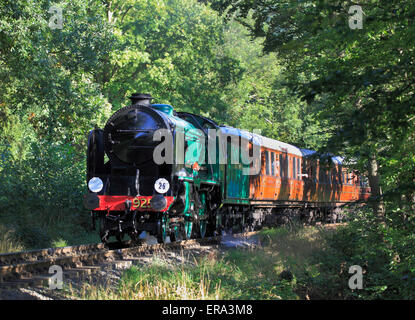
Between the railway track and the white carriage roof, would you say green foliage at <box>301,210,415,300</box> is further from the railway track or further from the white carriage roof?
the white carriage roof

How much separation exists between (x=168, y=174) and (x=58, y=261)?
3487mm

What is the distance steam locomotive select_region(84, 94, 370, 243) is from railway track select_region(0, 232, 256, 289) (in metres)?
0.66

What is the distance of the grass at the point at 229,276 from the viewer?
8172 mm

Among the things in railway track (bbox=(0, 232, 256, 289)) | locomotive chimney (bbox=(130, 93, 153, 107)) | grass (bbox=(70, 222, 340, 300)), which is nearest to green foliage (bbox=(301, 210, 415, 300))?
grass (bbox=(70, 222, 340, 300))

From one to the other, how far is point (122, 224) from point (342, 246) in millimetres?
5472

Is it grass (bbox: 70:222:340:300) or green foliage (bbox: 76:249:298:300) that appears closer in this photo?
green foliage (bbox: 76:249:298:300)

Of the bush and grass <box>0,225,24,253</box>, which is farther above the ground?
the bush

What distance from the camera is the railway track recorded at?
30.6 feet

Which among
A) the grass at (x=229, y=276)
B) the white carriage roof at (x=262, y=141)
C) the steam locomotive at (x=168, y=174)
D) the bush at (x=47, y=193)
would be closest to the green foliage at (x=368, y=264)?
the grass at (x=229, y=276)

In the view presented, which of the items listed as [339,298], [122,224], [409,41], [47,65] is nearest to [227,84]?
[47,65]

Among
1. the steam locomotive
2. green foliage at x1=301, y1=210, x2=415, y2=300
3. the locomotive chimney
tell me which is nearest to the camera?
green foliage at x1=301, y1=210, x2=415, y2=300

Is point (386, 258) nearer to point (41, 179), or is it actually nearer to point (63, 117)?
point (63, 117)

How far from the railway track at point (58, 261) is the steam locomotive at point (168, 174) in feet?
2.18

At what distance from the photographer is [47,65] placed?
1528 cm
